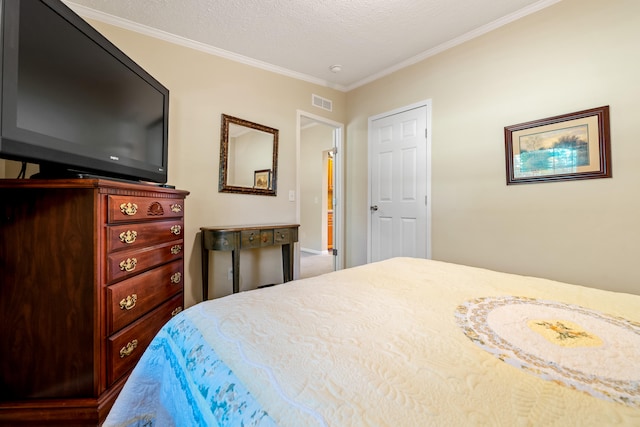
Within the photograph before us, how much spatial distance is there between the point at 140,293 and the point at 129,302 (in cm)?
9

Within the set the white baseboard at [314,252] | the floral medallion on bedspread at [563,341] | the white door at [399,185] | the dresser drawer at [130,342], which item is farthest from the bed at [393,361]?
the white baseboard at [314,252]

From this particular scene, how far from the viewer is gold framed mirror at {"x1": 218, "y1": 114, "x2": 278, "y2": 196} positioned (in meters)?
2.71

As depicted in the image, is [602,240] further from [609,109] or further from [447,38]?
[447,38]

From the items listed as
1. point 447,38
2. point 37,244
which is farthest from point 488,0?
point 37,244

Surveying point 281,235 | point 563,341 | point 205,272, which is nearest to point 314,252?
point 281,235

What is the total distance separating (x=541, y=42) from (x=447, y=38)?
764 mm

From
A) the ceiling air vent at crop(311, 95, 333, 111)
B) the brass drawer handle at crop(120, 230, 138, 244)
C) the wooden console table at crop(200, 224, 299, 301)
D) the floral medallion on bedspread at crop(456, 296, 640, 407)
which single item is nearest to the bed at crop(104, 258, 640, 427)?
the floral medallion on bedspread at crop(456, 296, 640, 407)

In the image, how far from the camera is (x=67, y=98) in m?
1.35

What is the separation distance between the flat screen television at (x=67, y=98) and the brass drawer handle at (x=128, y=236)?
0.40 meters

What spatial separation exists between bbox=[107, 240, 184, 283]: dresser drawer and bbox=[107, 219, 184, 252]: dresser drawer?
35 mm

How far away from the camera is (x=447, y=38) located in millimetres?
2559

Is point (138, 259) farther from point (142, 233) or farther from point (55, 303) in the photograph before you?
point (55, 303)

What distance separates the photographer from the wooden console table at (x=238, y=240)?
2.34 metres

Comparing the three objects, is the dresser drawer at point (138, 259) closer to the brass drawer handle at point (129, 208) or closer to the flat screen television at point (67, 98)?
the brass drawer handle at point (129, 208)
